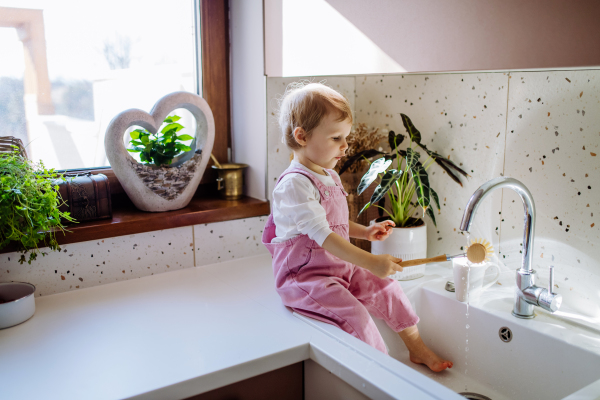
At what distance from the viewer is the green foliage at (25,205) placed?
3.35 ft

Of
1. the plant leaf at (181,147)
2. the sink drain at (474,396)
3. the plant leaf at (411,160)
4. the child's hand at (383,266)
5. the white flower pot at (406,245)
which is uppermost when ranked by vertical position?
the plant leaf at (181,147)

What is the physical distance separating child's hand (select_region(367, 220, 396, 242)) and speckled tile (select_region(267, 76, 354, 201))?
0.45 meters

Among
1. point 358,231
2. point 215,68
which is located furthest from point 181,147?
point 358,231

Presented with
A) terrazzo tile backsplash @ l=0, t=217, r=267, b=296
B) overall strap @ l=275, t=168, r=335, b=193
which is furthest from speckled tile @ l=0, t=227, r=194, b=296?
overall strap @ l=275, t=168, r=335, b=193

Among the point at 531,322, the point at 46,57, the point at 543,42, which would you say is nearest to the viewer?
the point at 543,42

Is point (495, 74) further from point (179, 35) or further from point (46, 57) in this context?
point (46, 57)

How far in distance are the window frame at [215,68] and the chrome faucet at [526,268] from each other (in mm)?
924

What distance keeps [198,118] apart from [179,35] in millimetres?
308

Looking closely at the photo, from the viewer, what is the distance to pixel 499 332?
3.55 feet

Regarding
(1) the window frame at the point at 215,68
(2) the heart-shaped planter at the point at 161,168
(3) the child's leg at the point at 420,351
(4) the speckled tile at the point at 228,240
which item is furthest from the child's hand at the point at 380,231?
(1) the window frame at the point at 215,68

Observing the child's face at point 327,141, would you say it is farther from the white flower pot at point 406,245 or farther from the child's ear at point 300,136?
the white flower pot at point 406,245

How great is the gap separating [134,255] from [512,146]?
1.00 metres

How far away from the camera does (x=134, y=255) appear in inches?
51.0

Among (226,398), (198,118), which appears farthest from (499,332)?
(198,118)
